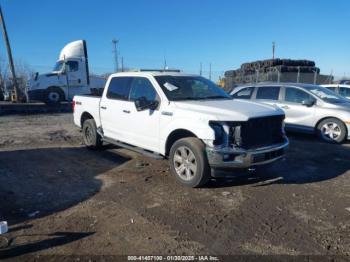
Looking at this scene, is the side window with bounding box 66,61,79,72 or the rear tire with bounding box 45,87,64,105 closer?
the side window with bounding box 66,61,79,72

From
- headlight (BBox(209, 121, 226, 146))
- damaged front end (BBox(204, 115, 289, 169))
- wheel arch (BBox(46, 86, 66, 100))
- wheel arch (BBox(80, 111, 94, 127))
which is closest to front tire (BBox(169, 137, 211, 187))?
damaged front end (BBox(204, 115, 289, 169))

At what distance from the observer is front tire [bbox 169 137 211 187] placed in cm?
508

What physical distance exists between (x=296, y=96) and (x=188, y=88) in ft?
16.3

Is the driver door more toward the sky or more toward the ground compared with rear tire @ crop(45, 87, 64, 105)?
more toward the sky

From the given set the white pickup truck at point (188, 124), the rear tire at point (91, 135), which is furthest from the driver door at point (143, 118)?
the rear tire at point (91, 135)

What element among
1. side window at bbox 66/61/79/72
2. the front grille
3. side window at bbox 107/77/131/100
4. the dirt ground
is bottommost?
the dirt ground

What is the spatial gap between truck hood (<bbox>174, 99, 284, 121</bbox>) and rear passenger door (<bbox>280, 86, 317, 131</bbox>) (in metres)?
4.49

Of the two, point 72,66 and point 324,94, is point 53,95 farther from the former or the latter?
point 324,94

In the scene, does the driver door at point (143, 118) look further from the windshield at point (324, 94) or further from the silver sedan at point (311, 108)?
the windshield at point (324, 94)

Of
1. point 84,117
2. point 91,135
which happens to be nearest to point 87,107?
point 84,117

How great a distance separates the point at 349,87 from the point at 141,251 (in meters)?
12.8

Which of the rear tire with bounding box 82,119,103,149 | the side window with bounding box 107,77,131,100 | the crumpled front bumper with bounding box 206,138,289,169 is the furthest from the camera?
the rear tire with bounding box 82,119,103,149

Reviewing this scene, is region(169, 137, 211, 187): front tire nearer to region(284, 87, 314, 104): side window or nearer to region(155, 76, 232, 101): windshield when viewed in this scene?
region(155, 76, 232, 101): windshield

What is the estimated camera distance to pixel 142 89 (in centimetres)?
644
